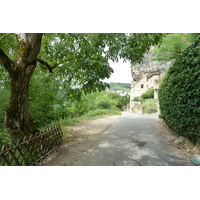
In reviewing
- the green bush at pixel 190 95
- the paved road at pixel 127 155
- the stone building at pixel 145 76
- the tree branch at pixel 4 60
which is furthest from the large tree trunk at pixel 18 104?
the stone building at pixel 145 76

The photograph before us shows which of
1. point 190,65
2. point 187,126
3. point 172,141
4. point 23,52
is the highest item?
point 23,52

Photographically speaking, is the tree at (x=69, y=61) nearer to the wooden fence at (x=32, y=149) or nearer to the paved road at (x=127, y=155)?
the wooden fence at (x=32, y=149)

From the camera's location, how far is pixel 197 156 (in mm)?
2648

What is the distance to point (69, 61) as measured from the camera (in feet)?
13.2

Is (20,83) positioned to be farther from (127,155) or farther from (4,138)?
(127,155)

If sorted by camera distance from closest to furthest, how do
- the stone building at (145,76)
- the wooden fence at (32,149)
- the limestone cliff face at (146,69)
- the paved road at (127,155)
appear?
1. the wooden fence at (32,149)
2. the paved road at (127,155)
3. the limestone cliff face at (146,69)
4. the stone building at (145,76)

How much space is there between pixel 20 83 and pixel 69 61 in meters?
1.63

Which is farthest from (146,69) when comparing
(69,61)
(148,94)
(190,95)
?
(190,95)

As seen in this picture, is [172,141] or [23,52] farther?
[172,141]

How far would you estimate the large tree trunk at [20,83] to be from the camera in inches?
116
